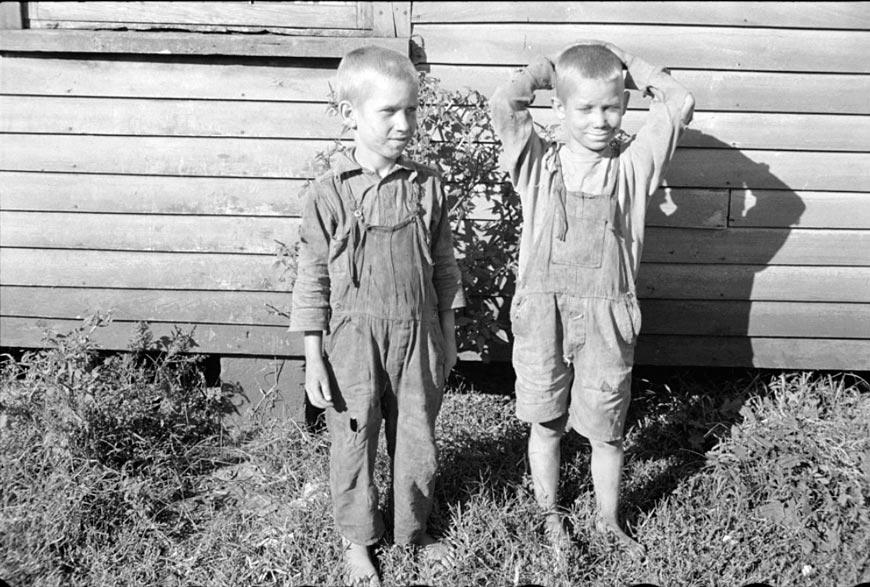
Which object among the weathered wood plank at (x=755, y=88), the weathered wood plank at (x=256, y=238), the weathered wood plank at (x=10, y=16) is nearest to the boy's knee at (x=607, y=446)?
the weathered wood plank at (x=256, y=238)

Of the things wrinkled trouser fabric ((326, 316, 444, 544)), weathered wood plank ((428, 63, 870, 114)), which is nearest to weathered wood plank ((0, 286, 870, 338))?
weathered wood plank ((428, 63, 870, 114))

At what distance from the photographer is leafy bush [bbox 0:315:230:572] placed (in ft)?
10.8

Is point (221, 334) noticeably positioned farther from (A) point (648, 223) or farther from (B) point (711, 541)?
(B) point (711, 541)

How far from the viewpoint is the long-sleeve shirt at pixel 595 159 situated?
9.78 ft

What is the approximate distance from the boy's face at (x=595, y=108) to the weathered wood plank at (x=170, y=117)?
1.39 meters

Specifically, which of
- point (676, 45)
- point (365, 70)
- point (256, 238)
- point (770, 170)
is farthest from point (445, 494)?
point (676, 45)

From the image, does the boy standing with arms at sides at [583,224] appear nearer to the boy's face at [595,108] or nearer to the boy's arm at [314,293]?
the boy's face at [595,108]

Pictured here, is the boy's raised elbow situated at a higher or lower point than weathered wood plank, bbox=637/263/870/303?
higher

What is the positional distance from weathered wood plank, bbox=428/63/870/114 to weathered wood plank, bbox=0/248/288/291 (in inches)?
51.3

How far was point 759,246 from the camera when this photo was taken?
4.09 metres

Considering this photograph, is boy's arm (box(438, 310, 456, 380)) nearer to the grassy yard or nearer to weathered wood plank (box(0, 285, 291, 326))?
the grassy yard

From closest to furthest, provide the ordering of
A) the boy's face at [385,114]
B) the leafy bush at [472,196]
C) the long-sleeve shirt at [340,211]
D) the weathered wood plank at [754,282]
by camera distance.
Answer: the boy's face at [385,114]
the long-sleeve shirt at [340,211]
the leafy bush at [472,196]
the weathered wood plank at [754,282]

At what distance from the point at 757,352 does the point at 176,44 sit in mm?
3207

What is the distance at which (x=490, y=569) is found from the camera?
303cm
